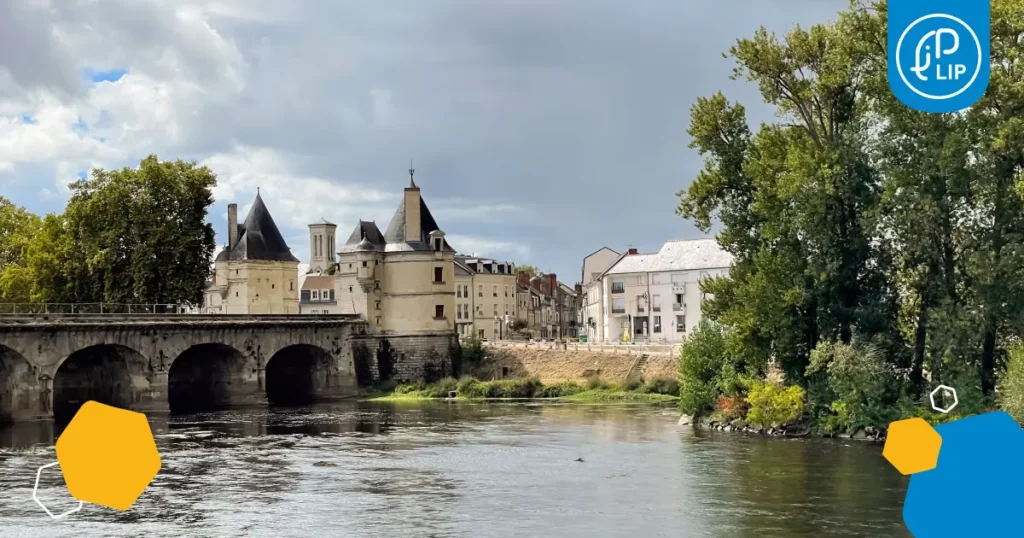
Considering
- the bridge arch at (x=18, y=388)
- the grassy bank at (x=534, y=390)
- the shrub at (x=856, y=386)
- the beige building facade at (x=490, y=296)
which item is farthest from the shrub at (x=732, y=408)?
the beige building facade at (x=490, y=296)

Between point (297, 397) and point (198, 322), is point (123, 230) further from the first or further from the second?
point (297, 397)

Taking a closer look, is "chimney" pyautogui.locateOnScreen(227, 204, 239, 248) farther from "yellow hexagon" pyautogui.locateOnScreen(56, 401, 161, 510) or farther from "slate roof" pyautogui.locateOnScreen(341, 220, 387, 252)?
"yellow hexagon" pyautogui.locateOnScreen(56, 401, 161, 510)

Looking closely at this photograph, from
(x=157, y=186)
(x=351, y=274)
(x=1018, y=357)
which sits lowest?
(x=1018, y=357)

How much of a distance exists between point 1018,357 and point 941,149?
26.0 ft

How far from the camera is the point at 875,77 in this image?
40406 mm

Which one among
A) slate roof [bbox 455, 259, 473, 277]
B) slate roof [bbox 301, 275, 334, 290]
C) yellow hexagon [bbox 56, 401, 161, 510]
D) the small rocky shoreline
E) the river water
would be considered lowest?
the river water

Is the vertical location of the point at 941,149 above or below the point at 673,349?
above

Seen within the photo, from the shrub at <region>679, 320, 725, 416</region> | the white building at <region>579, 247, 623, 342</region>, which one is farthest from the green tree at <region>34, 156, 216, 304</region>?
the white building at <region>579, 247, 623, 342</region>

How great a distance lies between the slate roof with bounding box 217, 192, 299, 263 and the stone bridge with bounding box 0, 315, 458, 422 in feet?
28.2

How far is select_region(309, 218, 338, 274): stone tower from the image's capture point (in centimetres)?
10819

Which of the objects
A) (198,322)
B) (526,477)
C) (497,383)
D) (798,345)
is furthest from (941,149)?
(198,322)

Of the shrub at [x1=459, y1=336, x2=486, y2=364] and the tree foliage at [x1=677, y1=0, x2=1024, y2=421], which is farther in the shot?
the shrub at [x1=459, y1=336, x2=486, y2=364]

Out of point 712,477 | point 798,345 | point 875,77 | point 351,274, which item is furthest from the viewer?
→ point 351,274

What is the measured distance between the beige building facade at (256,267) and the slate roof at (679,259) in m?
Answer: 26.0
